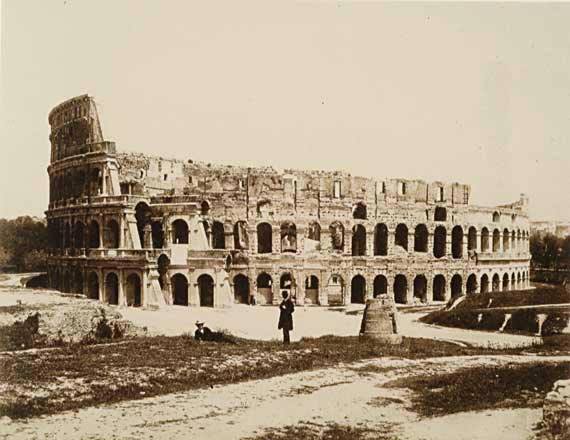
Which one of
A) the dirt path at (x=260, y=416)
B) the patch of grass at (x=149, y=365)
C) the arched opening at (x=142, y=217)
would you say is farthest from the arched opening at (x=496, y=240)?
the dirt path at (x=260, y=416)

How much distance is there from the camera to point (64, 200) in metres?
45.2

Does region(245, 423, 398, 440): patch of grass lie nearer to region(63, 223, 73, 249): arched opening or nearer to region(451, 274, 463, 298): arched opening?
region(63, 223, 73, 249): arched opening

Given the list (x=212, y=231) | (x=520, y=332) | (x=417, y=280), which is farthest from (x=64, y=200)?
(x=520, y=332)

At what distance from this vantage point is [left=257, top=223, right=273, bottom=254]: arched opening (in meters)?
44.7

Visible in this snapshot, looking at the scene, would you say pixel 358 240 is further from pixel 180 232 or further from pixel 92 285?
pixel 92 285

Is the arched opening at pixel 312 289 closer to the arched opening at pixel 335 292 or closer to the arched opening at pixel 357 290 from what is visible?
the arched opening at pixel 335 292

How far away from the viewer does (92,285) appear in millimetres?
40531

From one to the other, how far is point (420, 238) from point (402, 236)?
159 cm

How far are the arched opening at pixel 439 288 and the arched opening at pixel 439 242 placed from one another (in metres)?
1.88

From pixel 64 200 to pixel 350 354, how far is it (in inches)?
1283

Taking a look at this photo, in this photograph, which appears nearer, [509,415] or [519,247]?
[509,415]

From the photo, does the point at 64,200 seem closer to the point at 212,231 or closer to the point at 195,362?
the point at 212,231

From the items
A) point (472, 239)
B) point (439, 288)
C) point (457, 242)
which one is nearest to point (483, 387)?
point (439, 288)

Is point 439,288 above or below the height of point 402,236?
below
